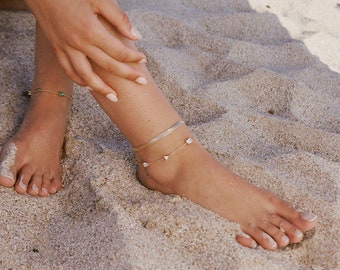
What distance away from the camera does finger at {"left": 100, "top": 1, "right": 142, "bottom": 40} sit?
1.33 metres

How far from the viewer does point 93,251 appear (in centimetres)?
125

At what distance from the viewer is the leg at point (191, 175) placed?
1414 millimetres

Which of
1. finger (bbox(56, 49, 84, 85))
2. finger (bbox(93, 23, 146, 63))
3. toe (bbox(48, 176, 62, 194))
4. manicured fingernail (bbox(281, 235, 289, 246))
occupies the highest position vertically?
finger (bbox(93, 23, 146, 63))

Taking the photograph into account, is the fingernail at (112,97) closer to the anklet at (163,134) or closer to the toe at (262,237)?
the anklet at (163,134)

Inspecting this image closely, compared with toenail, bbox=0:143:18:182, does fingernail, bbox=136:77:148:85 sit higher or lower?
higher

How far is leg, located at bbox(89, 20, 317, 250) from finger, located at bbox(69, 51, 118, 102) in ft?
0.10

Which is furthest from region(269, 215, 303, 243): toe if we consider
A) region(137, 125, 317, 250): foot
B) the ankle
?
the ankle

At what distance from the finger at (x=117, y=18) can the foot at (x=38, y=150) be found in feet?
1.36

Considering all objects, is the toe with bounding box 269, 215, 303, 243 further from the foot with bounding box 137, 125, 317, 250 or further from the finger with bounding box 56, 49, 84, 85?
the finger with bounding box 56, 49, 84, 85

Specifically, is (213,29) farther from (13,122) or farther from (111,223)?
(111,223)

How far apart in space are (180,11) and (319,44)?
0.62 m

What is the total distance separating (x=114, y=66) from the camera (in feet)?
4.42

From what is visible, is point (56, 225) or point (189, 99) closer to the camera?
point (56, 225)

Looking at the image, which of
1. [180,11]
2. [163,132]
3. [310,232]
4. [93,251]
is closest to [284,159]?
[310,232]
